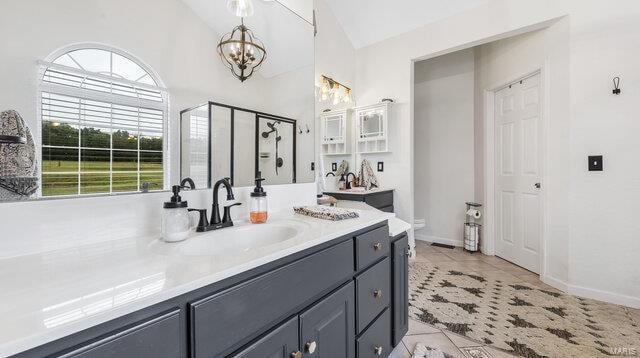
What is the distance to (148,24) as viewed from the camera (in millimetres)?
1014

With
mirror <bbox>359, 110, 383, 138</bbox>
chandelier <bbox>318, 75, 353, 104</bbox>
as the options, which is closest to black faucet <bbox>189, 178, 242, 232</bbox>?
chandelier <bbox>318, 75, 353, 104</bbox>

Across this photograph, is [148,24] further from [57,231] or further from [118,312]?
[118,312]

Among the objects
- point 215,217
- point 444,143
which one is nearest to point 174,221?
point 215,217

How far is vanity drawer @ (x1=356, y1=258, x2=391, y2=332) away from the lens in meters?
1.15

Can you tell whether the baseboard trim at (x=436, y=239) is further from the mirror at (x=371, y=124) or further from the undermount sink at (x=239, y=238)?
the undermount sink at (x=239, y=238)

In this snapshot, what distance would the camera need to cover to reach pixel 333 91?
3.10 metres

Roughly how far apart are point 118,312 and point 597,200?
3022 mm

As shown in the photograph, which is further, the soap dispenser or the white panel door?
the white panel door

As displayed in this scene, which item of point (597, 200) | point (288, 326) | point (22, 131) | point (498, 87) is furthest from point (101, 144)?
point (498, 87)

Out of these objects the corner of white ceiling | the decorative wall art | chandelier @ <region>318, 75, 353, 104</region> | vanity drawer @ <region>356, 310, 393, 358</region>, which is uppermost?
the corner of white ceiling

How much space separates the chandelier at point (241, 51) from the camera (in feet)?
4.27

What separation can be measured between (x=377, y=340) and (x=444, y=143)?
3.10 metres

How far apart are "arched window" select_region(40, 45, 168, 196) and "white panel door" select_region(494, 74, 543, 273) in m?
3.11

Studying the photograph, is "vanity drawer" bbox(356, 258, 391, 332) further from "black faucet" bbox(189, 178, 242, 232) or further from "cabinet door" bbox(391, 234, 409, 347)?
"black faucet" bbox(189, 178, 242, 232)
